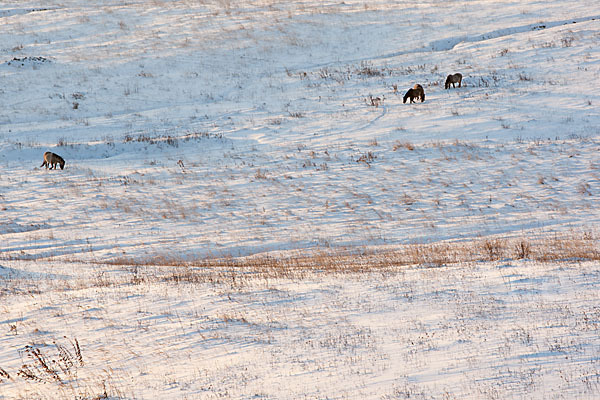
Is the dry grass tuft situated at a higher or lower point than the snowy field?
lower

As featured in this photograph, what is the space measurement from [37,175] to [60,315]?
14750mm

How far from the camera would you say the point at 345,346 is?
291 inches

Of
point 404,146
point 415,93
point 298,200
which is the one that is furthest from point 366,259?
point 415,93

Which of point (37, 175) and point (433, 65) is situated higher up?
point (433, 65)

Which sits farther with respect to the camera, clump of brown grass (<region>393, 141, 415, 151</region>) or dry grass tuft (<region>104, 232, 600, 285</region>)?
clump of brown grass (<region>393, 141, 415, 151</region>)

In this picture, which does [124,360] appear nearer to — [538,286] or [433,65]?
[538,286]

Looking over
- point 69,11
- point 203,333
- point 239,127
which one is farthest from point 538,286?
point 69,11

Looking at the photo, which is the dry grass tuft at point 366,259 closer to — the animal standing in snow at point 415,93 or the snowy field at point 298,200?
the snowy field at point 298,200

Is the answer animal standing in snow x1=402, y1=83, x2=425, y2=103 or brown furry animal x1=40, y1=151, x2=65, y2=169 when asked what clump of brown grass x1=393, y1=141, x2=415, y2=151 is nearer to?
animal standing in snow x1=402, y1=83, x2=425, y2=103

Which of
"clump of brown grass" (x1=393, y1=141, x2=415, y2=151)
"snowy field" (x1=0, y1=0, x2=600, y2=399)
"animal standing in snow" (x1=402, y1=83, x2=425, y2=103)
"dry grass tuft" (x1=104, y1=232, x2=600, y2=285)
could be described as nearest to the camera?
"snowy field" (x1=0, y1=0, x2=600, y2=399)

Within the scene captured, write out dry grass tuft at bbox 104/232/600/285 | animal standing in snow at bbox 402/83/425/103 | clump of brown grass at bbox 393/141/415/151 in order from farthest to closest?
animal standing in snow at bbox 402/83/425/103, clump of brown grass at bbox 393/141/415/151, dry grass tuft at bbox 104/232/600/285

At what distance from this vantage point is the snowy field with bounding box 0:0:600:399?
276 inches

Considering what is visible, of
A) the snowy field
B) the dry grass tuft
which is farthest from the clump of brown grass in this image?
the dry grass tuft

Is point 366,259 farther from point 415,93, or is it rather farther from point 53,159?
point 415,93
